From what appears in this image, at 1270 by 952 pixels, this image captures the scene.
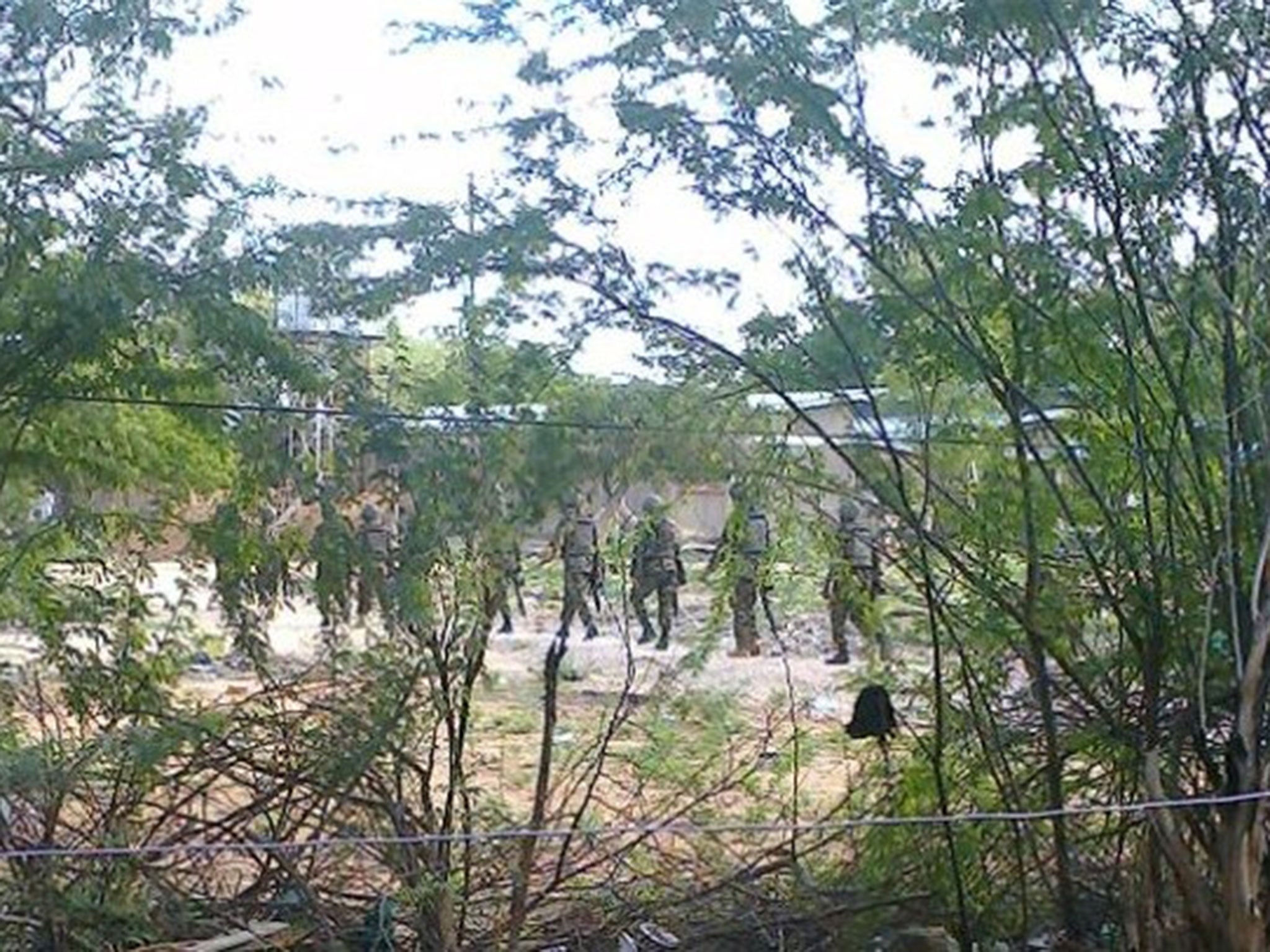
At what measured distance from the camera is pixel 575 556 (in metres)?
4.18

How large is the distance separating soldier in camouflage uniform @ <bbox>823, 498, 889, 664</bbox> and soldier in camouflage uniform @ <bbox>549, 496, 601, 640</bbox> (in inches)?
24.5

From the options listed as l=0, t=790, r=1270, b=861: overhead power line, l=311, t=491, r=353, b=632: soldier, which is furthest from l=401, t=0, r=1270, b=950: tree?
l=311, t=491, r=353, b=632: soldier

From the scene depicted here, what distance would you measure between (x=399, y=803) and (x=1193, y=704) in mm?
1845

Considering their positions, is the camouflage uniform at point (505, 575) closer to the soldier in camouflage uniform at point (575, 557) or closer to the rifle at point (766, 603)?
the soldier in camouflage uniform at point (575, 557)

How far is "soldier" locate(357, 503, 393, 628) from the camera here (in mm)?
4098

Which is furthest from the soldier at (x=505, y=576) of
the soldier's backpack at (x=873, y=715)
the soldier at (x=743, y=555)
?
the soldier's backpack at (x=873, y=715)

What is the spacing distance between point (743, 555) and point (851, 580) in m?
0.29

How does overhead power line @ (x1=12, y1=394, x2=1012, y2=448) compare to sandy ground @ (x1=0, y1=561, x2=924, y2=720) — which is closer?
overhead power line @ (x1=12, y1=394, x2=1012, y2=448)

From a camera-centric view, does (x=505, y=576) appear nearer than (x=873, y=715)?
Yes

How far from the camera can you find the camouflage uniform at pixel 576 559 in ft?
13.6

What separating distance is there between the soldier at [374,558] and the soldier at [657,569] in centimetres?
57

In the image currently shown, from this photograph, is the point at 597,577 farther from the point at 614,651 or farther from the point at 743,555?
the point at 743,555

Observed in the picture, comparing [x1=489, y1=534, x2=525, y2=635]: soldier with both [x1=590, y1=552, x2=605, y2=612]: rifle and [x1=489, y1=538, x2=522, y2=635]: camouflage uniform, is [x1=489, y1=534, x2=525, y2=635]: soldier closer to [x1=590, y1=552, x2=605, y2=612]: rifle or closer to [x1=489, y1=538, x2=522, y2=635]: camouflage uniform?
[x1=489, y1=538, x2=522, y2=635]: camouflage uniform

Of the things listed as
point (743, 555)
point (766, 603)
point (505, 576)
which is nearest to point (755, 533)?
point (743, 555)
